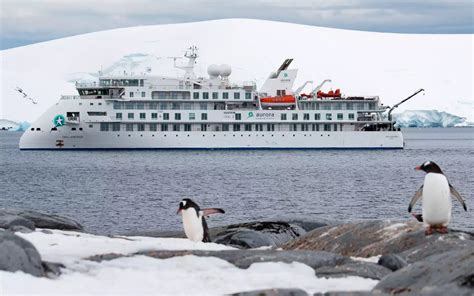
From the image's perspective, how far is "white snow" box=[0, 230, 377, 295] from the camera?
706 centimetres

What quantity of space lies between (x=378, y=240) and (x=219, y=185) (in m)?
26.2

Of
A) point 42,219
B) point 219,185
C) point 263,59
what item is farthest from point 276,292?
point 263,59

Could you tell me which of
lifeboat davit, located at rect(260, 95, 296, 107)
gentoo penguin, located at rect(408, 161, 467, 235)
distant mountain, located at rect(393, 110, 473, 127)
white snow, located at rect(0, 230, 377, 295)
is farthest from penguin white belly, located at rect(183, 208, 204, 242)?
distant mountain, located at rect(393, 110, 473, 127)

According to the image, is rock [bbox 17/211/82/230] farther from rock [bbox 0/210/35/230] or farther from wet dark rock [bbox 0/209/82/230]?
rock [bbox 0/210/35/230]

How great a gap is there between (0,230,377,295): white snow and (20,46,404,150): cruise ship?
57.4 m

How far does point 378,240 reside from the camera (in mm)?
10047

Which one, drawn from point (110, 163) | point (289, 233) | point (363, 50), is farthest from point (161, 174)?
point (363, 50)

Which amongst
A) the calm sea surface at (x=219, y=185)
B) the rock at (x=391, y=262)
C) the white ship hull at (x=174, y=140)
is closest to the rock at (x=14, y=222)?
the rock at (x=391, y=262)

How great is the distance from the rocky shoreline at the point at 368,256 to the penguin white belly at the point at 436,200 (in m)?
0.19

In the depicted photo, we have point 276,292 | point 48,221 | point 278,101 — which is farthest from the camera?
point 278,101

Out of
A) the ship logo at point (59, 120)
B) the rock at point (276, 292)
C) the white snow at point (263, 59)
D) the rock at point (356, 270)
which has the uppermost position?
the white snow at point (263, 59)

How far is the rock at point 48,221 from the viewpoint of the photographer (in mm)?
12656

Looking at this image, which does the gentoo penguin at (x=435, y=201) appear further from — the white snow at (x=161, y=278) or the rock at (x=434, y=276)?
the white snow at (x=161, y=278)

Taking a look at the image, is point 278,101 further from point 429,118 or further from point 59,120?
point 429,118
